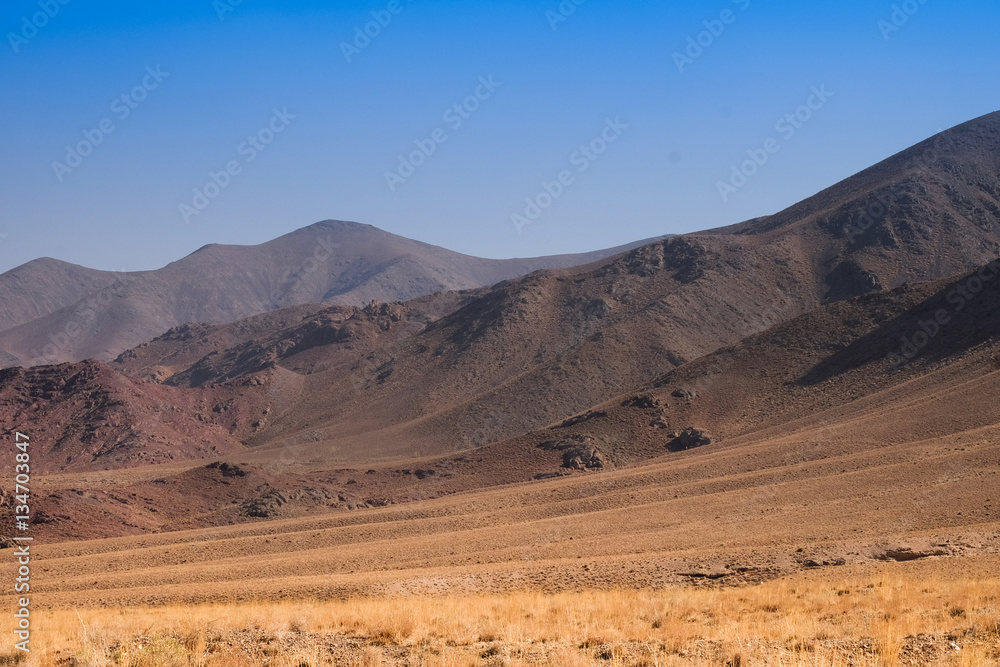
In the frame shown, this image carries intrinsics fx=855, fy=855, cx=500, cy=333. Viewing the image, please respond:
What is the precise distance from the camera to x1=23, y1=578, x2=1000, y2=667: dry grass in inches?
424

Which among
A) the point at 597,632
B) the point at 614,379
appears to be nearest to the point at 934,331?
the point at 614,379

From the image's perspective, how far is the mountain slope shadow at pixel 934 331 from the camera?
46.4m

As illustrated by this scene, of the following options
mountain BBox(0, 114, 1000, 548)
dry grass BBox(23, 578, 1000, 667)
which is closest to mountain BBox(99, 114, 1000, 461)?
mountain BBox(0, 114, 1000, 548)

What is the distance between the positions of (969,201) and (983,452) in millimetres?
77038

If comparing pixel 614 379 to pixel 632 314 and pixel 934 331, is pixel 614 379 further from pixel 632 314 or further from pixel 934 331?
pixel 934 331

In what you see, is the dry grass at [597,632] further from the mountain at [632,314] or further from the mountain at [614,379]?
the mountain at [632,314]

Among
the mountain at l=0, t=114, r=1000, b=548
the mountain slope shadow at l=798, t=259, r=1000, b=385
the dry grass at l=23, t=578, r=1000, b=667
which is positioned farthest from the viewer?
the mountain slope shadow at l=798, t=259, r=1000, b=385

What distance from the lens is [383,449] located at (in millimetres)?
63500

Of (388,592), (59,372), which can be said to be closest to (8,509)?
(388,592)

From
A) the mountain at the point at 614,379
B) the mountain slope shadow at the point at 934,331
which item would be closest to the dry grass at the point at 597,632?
the mountain at the point at 614,379

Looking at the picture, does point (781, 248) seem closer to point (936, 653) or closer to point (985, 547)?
point (985, 547)

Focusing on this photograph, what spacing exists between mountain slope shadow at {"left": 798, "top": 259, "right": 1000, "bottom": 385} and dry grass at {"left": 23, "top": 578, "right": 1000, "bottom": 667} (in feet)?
120

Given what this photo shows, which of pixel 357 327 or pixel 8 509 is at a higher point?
pixel 357 327

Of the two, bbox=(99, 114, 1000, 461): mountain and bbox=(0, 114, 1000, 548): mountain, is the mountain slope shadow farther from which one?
bbox=(99, 114, 1000, 461): mountain
